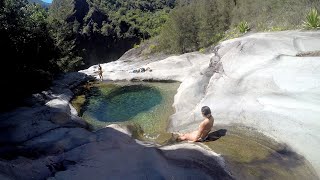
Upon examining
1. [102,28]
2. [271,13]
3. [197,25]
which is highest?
[271,13]

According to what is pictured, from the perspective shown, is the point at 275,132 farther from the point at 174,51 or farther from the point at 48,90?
the point at 174,51

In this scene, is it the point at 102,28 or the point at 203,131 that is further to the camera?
the point at 102,28

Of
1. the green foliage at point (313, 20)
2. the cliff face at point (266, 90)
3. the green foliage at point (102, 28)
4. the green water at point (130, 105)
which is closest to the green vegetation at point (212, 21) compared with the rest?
the green foliage at point (313, 20)

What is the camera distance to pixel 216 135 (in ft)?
42.4

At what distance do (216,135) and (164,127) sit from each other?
338 centimetres

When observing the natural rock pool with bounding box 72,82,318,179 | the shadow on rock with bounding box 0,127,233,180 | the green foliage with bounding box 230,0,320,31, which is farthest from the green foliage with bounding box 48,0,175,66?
the shadow on rock with bounding box 0,127,233,180

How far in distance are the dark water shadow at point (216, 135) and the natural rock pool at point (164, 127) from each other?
29 mm

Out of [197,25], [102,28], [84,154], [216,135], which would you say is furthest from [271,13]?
[102,28]

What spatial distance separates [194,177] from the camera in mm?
9391

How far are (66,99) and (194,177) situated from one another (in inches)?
545

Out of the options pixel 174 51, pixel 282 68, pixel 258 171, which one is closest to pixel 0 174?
pixel 258 171

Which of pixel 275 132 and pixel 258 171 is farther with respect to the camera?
pixel 275 132

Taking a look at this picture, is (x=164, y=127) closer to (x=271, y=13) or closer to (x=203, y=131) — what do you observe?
(x=203, y=131)

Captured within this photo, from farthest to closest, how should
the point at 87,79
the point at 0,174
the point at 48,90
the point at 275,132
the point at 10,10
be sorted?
1. the point at 87,79
2. the point at 48,90
3. the point at 10,10
4. the point at 275,132
5. the point at 0,174
